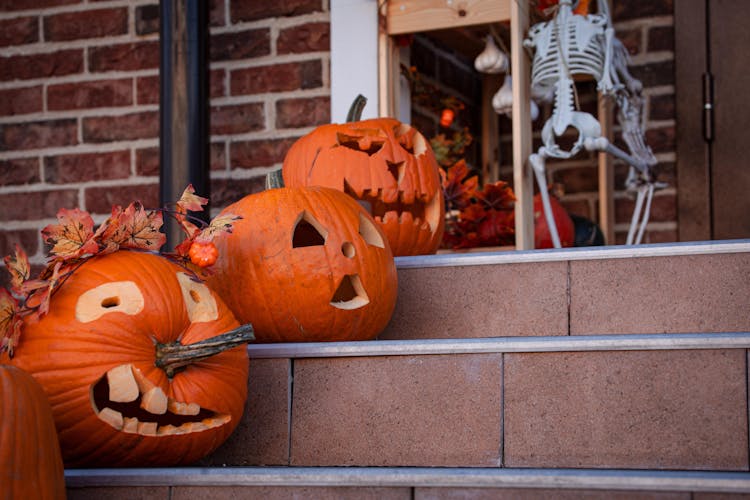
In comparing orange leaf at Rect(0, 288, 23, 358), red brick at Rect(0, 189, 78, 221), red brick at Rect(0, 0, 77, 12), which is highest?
red brick at Rect(0, 0, 77, 12)

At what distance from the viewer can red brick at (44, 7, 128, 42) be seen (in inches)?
154

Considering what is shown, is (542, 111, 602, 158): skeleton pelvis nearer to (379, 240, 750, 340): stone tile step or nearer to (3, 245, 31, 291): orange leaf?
(379, 240, 750, 340): stone tile step

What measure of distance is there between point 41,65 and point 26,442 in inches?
104

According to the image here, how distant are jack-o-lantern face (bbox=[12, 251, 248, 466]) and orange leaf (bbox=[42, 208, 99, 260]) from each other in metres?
0.04

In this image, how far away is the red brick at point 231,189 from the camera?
3.73 meters

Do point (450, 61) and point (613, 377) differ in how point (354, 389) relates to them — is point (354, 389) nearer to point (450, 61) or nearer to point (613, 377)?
point (613, 377)

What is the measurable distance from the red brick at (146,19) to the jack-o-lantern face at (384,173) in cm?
125

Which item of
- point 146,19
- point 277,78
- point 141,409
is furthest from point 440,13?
point 141,409

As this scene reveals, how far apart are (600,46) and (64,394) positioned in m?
2.05

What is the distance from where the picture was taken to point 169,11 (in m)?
3.28

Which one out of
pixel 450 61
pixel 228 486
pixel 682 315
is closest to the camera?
pixel 228 486

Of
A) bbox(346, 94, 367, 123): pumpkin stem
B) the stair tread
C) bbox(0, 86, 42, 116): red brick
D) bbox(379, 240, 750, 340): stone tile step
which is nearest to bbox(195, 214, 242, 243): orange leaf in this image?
the stair tread

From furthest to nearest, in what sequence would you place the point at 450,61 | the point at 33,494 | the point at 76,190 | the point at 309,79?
1. the point at 450,61
2. the point at 76,190
3. the point at 309,79
4. the point at 33,494

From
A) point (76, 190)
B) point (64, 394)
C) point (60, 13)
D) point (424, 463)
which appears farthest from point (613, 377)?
point (60, 13)
